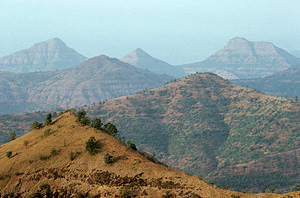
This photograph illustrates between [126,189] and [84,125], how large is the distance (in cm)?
4229

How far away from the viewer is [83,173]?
7969cm

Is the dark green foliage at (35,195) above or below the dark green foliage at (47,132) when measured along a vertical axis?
below

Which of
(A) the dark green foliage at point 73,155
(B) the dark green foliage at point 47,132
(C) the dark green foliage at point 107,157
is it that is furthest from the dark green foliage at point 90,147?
(B) the dark green foliage at point 47,132

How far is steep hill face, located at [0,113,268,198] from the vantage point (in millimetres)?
68062

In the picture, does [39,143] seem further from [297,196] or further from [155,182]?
[297,196]

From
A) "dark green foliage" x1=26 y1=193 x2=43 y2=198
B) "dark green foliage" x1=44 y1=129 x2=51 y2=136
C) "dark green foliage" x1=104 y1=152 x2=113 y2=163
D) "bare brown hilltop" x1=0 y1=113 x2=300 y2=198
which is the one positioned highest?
"dark green foliage" x1=44 y1=129 x2=51 y2=136

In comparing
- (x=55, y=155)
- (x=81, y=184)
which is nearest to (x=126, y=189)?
(x=81, y=184)

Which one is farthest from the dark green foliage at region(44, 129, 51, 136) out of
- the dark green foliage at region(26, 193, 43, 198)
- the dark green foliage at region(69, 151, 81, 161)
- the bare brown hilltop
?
the dark green foliage at region(26, 193, 43, 198)

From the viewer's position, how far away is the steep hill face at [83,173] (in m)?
68.1

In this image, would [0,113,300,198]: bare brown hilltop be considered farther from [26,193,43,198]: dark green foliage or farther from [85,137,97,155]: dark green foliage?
[85,137,97,155]: dark green foliage

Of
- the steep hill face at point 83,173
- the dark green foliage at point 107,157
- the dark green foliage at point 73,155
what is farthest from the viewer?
the dark green foliage at point 73,155

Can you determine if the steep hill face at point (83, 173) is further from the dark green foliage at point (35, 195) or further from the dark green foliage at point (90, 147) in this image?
the dark green foliage at point (90, 147)

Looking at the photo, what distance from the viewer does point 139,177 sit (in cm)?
7238

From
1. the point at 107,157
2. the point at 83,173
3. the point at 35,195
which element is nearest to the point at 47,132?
the point at 35,195
